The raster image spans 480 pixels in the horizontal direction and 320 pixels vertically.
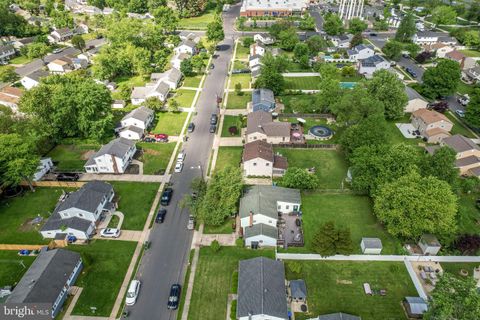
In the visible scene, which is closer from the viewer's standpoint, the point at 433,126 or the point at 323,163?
the point at 323,163

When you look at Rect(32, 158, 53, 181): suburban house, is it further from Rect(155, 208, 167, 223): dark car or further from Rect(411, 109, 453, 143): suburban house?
Rect(411, 109, 453, 143): suburban house

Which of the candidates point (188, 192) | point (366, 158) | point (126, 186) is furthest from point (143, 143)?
point (366, 158)

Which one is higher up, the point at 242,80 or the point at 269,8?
the point at 269,8

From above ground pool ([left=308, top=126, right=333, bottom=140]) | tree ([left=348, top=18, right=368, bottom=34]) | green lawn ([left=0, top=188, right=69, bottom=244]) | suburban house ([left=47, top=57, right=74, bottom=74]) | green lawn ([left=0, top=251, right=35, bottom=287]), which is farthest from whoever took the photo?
tree ([left=348, top=18, right=368, bottom=34])

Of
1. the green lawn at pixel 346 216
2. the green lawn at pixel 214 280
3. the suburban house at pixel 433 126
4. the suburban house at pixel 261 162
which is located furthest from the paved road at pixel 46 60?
the suburban house at pixel 433 126

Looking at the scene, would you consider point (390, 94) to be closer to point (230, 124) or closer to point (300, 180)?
point (300, 180)

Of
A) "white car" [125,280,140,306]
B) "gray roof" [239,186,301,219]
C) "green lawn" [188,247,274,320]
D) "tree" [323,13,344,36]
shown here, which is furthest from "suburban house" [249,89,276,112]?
"tree" [323,13,344,36]

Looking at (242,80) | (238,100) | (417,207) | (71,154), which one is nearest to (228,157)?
(238,100)

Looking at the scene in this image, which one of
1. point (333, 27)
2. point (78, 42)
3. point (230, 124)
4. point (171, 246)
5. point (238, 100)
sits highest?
point (78, 42)
